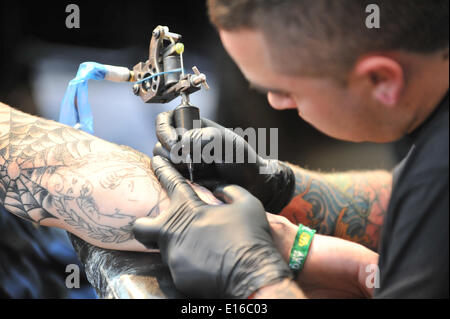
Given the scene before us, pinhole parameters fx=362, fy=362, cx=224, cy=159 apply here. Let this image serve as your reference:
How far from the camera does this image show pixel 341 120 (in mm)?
751

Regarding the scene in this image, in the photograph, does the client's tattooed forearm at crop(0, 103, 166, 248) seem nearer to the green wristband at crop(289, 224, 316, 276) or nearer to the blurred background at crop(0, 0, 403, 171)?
the green wristband at crop(289, 224, 316, 276)

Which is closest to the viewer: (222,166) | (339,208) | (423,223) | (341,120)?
(423,223)

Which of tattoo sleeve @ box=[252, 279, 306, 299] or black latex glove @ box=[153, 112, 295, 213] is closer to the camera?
tattoo sleeve @ box=[252, 279, 306, 299]

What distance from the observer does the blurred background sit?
65.7 inches

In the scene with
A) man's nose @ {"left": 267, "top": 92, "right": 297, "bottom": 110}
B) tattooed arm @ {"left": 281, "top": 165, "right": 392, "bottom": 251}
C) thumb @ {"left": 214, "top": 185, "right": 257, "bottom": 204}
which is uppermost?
man's nose @ {"left": 267, "top": 92, "right": 297, "bottom": 110}

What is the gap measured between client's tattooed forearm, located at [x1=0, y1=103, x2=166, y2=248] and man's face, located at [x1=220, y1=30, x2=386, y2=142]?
1.45 ft

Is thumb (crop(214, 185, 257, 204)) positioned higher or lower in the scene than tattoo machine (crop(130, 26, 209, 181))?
lower

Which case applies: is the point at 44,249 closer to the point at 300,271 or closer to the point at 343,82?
the point at 300,271

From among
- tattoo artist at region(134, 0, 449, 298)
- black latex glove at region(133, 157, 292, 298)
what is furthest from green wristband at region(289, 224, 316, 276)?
black latex glove at region(133, 157, 292, 298)

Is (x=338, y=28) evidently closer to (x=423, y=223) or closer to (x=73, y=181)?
(x=423, y=223)

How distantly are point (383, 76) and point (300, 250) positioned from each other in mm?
530

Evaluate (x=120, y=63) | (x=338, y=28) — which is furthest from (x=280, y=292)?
(x=120, y=63)
